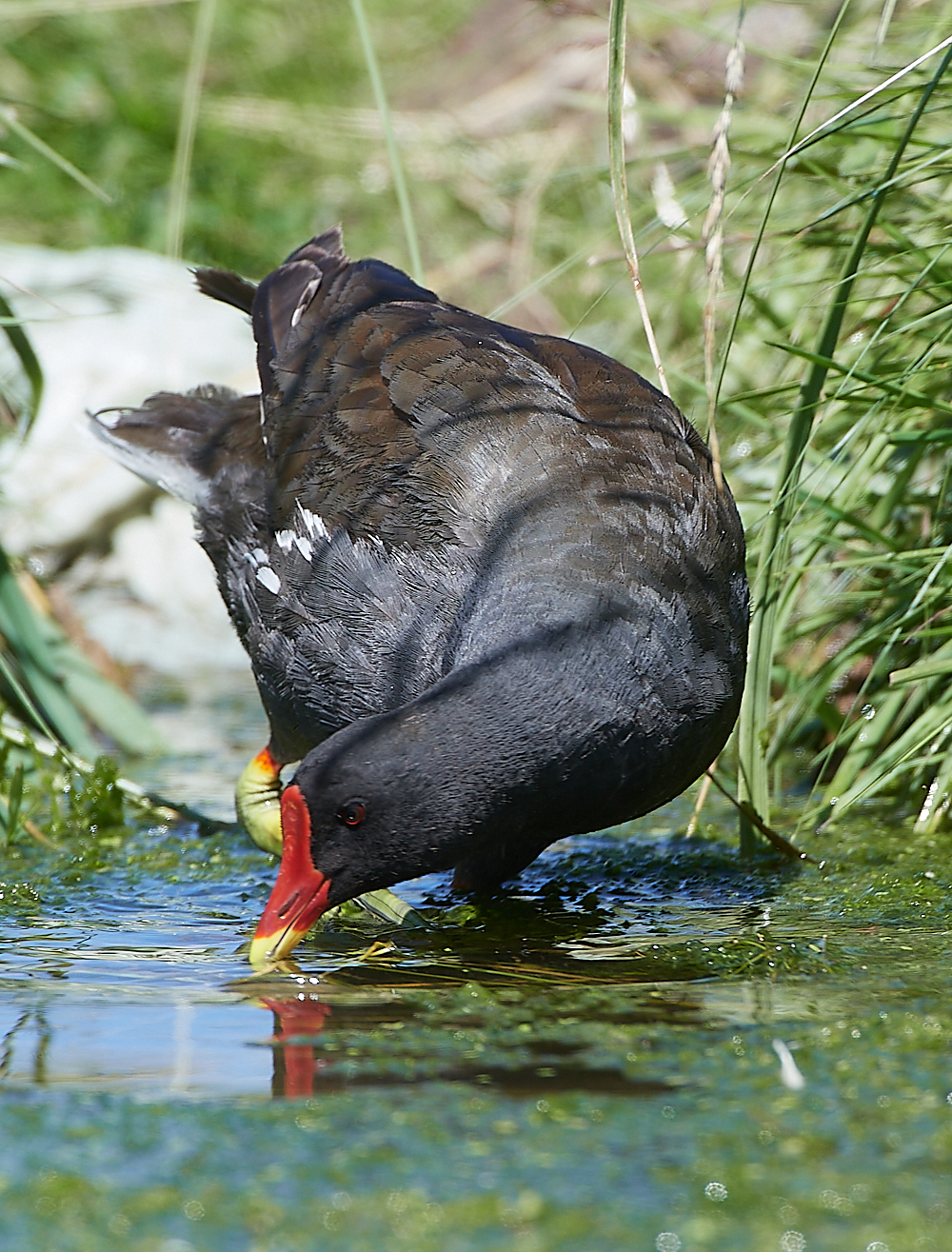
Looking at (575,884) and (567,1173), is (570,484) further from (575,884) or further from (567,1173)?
(567,1173)

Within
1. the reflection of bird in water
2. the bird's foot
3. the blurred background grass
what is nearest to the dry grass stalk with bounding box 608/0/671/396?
the blurred background grass

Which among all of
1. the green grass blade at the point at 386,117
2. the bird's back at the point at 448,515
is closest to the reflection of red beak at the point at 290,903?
the bird's back at the point at 448,515

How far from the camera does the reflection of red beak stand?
2518 millimetres

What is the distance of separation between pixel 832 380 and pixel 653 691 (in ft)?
3.44

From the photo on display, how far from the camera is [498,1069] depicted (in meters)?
2.03

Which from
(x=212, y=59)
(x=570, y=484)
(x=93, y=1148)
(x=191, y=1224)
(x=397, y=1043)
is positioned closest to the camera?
(x=191, y=1224)

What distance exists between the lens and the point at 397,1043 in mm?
2137

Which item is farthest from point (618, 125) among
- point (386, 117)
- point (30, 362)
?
point (30, 362)

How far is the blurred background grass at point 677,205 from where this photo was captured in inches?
125

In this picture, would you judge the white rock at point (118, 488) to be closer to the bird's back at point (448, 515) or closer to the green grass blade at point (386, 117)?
the bird's back at point (448, 515)

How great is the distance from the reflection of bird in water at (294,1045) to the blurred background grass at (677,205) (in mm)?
1092

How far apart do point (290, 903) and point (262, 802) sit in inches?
42.9

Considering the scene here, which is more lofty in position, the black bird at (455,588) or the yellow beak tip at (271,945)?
the black bird at (455,588)

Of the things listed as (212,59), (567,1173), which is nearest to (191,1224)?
(567,1173)
